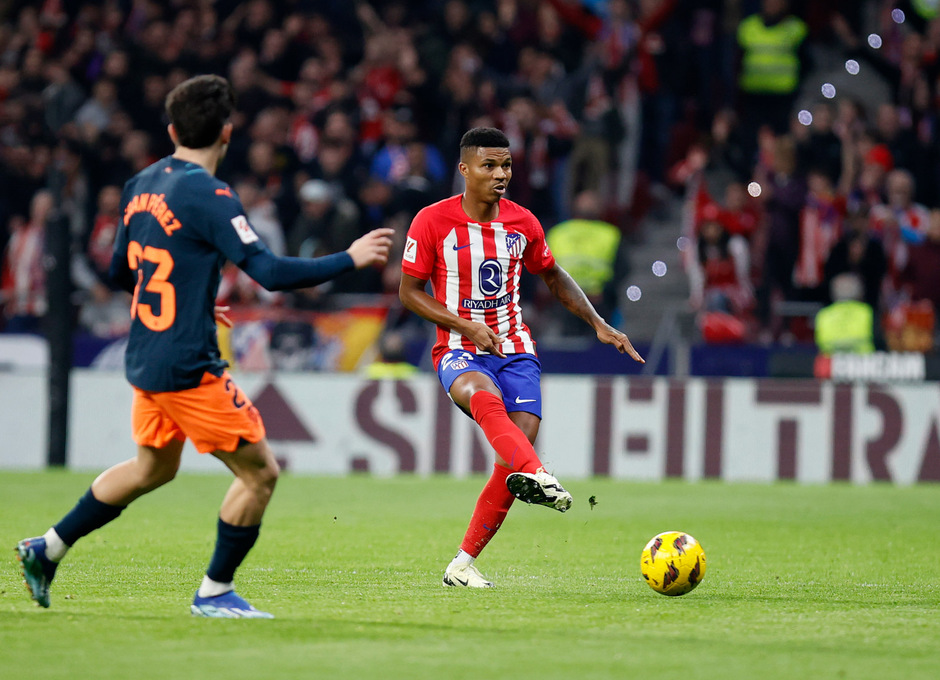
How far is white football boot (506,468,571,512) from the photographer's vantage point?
6141 mm


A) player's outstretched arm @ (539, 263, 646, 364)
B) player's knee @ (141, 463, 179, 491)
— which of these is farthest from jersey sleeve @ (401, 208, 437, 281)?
player's knee @ (141, 463, 179, 491)

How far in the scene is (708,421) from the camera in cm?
1495

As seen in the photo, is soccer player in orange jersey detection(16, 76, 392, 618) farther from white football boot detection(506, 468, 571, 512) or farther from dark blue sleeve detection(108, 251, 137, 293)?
white football boot detection(506, 468, 571, 512)

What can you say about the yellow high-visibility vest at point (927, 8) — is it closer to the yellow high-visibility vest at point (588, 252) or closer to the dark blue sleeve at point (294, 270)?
the yellow high-visibility vest at point (588, 252)

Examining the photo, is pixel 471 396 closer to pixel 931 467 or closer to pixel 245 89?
pixel 931 467

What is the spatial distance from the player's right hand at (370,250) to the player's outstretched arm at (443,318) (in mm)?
1567

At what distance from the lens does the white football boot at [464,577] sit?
6738 millimetres

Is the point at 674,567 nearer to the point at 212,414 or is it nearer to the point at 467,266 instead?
the point at 467,266

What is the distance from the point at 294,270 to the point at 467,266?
214 cm

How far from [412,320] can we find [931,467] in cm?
617

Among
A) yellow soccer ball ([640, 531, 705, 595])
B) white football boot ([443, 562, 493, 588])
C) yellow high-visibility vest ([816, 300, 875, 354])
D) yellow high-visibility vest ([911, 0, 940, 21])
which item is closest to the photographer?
yellow soccer ball ([640, 531, 705, 595])

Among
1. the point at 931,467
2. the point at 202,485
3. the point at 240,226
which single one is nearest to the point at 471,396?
the point at 240,226

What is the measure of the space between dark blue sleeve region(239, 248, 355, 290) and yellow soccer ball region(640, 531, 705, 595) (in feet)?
7.43

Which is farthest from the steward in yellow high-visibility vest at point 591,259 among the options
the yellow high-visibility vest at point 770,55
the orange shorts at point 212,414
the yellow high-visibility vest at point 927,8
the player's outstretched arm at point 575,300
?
the orange shorts at point 212,414
